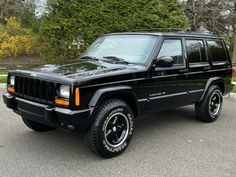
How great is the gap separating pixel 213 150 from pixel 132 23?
7.67 meters

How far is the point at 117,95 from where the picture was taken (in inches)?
176

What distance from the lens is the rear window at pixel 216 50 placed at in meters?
6.28

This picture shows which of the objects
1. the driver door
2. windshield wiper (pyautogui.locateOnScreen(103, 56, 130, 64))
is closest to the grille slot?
windshield wiper (pyautogui.locateOnScreen(103, 56, 130, 64))

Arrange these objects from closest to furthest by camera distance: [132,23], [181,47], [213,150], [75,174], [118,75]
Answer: [75,174] → [118,75] → [213,150] → [181,47] → [132,23]

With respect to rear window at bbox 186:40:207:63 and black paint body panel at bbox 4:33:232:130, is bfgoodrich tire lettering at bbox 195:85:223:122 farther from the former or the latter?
rear window at bbox 186:40:207:63

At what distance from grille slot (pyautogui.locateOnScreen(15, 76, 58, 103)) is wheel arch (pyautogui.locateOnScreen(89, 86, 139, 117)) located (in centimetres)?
55

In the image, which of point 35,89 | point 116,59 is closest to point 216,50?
point 116,59

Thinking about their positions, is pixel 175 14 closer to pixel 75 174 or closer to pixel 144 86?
pixel 144 86

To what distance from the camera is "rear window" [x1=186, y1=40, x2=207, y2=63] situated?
18.7 ft

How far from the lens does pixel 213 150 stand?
4719 mm

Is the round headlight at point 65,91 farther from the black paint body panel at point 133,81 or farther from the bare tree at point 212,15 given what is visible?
the bare tree at point 212,15

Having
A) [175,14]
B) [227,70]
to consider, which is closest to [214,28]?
[175,14]

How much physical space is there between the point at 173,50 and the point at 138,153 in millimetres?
1964

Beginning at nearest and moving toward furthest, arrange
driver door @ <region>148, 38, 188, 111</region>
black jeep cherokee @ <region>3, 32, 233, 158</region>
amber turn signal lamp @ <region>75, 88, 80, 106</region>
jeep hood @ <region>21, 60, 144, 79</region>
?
amber turn signal lamp @ <region>75, 88, 80, 106</region>, black jeep cherokee @ <region>3, 32, 233, 158</region>, jeep hood @ <region>21, 60, 144, 79</region>, driver door @ <region>148, 38, 188, 111</region>
